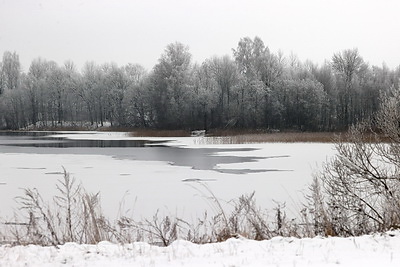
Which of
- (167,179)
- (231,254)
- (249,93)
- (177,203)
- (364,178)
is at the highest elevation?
(249,93)

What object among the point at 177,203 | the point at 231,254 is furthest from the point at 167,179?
the point at 231,254

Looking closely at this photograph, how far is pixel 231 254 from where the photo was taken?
16.3 ft

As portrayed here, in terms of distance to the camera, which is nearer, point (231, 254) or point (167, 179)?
point (231, 254)

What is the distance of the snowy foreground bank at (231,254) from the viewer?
4621 mm

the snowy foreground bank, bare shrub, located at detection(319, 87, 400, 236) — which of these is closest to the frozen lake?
bare shrub, located at detection(319, 87, 400, 236)

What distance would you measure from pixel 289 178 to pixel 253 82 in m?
36.0

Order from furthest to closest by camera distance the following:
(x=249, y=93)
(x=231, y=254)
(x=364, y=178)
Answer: (x=249, y=93) → (x=364, y=178) → (x=231, y=254)

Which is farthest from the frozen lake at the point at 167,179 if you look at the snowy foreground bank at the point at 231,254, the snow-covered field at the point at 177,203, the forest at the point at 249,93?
the forest at the point at 249,93

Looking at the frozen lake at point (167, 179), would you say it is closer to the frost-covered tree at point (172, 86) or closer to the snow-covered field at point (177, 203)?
the snow-covered field at point (177, 203)

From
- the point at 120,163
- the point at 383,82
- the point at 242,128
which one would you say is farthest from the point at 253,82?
the point at 120,163

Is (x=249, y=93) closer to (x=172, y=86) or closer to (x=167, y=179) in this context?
(x=172, y=86)

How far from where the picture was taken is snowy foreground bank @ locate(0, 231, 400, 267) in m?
4.62

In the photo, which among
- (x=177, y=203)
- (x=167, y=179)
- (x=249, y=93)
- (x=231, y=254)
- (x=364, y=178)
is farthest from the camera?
(x=249, y=93)

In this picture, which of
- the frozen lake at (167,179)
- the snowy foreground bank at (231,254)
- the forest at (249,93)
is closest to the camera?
the snowy foreground bank at (231,254)
